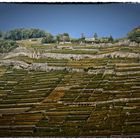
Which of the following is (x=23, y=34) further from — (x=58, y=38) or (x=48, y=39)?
A: (x=58, y=38)

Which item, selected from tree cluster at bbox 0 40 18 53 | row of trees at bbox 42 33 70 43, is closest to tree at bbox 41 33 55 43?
row of trees at bbox 42 33 70 43

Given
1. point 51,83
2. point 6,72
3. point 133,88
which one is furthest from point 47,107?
point 133,88

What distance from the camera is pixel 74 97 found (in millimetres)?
4949

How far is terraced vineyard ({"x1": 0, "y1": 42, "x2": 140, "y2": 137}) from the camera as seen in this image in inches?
191

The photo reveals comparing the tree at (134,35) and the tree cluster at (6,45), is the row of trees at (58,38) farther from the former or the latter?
the tree at (134,35)

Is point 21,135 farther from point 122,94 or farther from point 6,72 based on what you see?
point 122,94

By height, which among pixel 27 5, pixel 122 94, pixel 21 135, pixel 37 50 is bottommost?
pixel 21 135

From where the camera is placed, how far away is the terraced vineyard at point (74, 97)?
4.86 m

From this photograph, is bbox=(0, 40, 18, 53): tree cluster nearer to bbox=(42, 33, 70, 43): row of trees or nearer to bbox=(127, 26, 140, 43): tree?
bbox=(42, 33, 70, 43): row of trees

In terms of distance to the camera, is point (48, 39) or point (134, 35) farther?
point (48, 39)

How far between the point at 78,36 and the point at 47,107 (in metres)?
0.86

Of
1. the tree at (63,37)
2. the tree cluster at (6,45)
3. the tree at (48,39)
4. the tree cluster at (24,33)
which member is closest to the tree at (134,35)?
the tree at (63,37)

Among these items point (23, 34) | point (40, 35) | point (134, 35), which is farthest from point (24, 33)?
point (134, 35)

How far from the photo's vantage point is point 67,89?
500 cm
